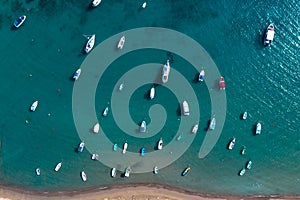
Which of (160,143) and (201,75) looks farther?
(160,143)

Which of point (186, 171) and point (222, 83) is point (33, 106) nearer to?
point (186, 171)

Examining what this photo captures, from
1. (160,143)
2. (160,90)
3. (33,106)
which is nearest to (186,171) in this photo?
(160,143)

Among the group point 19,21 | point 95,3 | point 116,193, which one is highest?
point 95,3

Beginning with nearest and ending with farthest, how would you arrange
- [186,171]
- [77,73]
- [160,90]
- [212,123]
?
[77,73] < [160,90] < [212,123] < [186,171]

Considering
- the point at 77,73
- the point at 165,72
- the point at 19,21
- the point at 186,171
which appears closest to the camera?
the point at 19,21

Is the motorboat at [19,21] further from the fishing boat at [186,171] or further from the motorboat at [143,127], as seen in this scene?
the fishing boat at [186,171]

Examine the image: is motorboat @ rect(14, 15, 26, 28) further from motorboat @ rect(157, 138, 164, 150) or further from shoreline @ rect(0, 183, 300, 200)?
motorboat @ rect(157, 138, 164, 150)

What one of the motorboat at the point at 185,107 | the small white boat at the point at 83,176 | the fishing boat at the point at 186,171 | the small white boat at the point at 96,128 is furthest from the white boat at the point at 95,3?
the fishing boat at the point at 186,171
